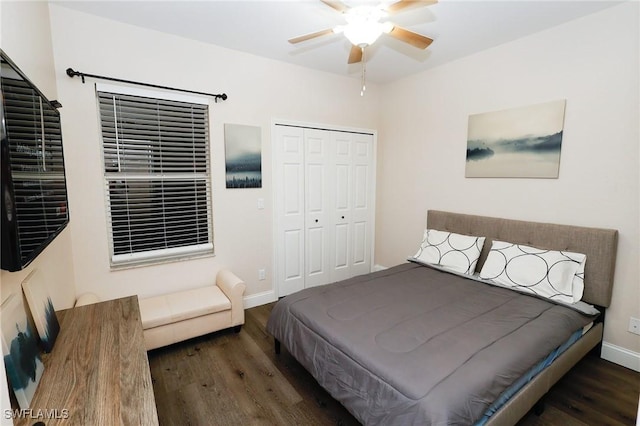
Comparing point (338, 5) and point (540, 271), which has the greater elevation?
point (338, 5)

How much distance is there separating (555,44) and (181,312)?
3.90m

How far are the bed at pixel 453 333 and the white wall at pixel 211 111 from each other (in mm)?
1161

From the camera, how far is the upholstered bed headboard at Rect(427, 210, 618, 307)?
90.3 inches

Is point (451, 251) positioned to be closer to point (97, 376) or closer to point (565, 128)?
point (565, 128)

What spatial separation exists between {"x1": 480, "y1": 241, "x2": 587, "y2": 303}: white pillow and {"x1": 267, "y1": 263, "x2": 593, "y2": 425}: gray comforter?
0.12m

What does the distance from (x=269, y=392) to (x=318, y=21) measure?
Result: 2889 millimetres

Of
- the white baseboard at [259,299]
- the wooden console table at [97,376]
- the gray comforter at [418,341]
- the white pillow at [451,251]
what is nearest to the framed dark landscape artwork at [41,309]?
the wooden console table at [97,376]

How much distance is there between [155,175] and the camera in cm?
275

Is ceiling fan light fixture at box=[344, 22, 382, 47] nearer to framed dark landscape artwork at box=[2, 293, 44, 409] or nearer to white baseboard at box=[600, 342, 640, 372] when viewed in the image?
framed dark landscape artwork at box=[2, 293, 44, 409]

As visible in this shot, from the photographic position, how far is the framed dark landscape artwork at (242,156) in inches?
121

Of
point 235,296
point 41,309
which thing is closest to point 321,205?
point 235,296

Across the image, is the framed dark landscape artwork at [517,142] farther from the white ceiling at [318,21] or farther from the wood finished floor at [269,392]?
the wood finished floor at [269,392]

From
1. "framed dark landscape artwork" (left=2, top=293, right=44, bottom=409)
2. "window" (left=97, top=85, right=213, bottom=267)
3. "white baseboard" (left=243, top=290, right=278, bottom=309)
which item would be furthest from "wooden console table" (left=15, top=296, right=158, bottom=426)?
"white baseboard" (left=243, top=290, right=278, bottom=309)

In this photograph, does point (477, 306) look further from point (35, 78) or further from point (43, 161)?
point (35, 78)
